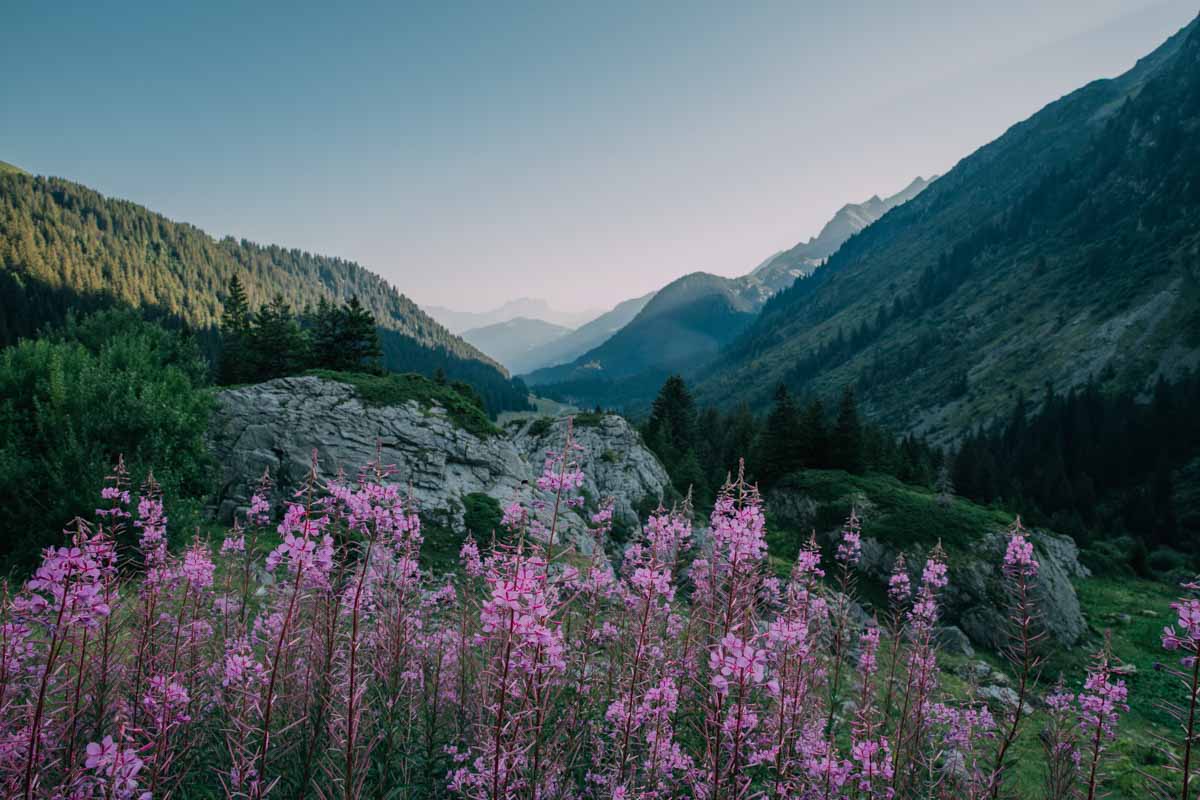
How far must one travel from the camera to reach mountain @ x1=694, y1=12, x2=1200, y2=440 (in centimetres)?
8762

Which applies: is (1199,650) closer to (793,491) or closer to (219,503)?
(219,503)

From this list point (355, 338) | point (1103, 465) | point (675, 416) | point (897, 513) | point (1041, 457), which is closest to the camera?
point (897, 513)

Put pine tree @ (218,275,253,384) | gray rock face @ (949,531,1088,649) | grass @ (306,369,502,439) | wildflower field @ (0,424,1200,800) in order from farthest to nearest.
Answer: pine tree @ (218,275,253,384), grass @ (306,369,502,439), gray rock face @ (949,531,1088,649), wildflower field @ (0,424,1200,800)

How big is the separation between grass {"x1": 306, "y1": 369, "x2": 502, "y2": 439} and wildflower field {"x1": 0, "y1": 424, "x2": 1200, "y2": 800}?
1748 centimetres

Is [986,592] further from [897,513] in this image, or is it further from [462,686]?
[462,686]

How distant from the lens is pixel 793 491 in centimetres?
3147

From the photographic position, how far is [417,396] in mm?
25281

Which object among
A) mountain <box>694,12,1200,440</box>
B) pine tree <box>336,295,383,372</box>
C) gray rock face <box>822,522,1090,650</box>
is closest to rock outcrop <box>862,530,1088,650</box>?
gray rock face <box>822,522,1090,650</box>

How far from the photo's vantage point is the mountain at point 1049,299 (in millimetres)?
87625

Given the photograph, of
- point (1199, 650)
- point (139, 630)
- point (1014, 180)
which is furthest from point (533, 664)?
point (1014, 180)

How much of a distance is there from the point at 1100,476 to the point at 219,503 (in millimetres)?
90725

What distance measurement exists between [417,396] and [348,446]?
4.73 m

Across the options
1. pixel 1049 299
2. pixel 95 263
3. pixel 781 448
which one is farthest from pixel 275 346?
pixel 95 263

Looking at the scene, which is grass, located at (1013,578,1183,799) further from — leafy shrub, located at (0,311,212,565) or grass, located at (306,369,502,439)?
grass, located at (306,369,502,439)
